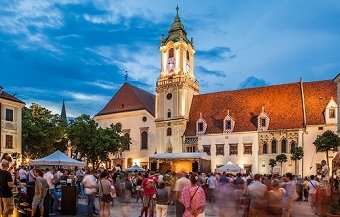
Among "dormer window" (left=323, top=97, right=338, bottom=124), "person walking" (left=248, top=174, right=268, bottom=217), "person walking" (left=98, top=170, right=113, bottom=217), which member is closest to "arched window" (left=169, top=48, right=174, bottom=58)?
"dormer window" (left=323, top=97, right=338, bottom=124)

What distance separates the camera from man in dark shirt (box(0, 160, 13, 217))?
1020 cm

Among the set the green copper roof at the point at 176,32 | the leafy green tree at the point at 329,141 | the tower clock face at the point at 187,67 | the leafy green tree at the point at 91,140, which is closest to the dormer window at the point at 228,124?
the tower clock face at the point at 187,67

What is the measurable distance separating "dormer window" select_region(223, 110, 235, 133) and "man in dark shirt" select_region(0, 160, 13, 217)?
38021 mm

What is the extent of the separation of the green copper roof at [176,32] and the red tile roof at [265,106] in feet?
27.5

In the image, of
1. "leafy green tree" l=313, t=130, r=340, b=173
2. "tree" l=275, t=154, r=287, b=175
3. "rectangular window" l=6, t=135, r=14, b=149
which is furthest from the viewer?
"tree" l=275, t=154, r=287, b=175

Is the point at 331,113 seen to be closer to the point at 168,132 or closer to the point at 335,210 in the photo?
the point at 168,132

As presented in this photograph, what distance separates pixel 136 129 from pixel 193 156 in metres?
19.1

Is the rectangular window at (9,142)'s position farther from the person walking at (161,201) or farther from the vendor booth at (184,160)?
the person walking at (161,201)

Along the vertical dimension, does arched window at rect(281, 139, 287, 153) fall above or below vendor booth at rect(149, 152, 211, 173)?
above

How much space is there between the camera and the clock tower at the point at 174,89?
50.0 m

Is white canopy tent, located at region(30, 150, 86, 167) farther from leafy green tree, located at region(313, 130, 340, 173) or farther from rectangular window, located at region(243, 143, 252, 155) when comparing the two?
rectangular window, located at region(243, 143, 252, 155)

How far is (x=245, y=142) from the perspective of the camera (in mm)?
45625

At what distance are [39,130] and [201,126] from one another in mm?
18913

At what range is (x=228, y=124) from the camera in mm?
47312
